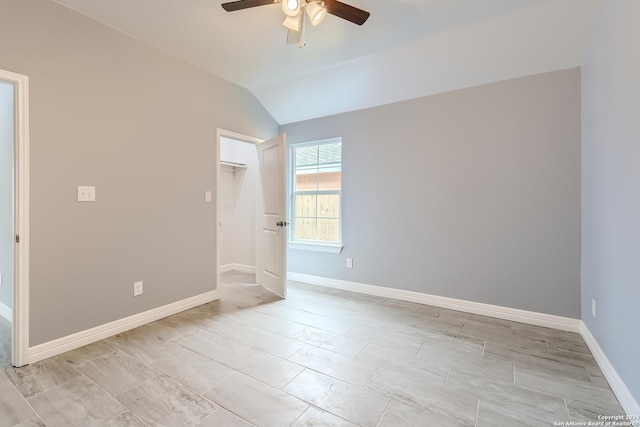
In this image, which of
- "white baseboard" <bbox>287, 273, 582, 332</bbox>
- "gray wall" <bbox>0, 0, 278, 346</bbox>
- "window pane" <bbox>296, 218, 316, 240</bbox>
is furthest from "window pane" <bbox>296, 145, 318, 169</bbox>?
"white baseboard" <bbox>287, 273, 582, 332</bbox>

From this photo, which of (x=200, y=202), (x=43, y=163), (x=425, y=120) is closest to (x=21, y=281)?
(x=43, y=163)

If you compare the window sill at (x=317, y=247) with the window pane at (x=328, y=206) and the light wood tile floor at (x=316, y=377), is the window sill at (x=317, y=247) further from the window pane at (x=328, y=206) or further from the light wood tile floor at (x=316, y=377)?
the light wood tile floor at (x=316, y=377)

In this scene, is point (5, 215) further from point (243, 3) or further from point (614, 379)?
point (614, 379)

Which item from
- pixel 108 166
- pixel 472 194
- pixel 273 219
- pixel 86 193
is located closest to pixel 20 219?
pixel 86 193

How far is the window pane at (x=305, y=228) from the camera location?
414 centimetres

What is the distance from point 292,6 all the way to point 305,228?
9.46 feet

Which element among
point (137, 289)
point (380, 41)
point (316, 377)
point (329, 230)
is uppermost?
point (380, 41)

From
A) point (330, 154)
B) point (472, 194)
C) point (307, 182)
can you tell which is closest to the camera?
point (472, 194)

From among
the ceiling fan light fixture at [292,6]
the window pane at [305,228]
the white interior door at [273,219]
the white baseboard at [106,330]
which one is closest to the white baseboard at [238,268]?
the white interior door at [273,219]

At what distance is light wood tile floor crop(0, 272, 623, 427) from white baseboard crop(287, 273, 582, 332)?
0.33ft

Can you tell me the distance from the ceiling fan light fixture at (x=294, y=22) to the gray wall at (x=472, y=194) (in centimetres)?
179

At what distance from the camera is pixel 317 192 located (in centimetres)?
405

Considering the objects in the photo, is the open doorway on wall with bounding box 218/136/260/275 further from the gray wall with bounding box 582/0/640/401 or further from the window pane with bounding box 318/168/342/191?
the gray wall with bounding box 582/0/640/401

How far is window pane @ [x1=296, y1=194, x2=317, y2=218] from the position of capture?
4121 mm
